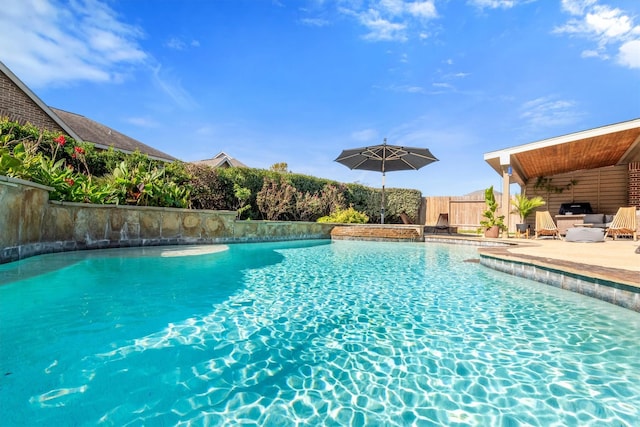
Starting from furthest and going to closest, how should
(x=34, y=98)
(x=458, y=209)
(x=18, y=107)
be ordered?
1. (x=458, y=209)
2. (x=34, y=98)
3. (x=18, y=107)

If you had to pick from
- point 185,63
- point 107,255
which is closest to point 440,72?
point 185,63

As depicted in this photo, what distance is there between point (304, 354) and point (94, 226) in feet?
22.0

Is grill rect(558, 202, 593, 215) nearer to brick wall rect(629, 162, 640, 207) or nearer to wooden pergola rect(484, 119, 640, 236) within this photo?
brick wall rect(629, 162, 640, 207)

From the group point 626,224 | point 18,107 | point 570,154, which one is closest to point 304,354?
point 626,224

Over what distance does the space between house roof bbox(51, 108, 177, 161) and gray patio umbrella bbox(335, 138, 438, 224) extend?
30.3 feet

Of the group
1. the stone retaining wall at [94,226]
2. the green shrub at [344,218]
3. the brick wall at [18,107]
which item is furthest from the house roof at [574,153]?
the brick wall at [18,107]

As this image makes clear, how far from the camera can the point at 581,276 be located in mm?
3971

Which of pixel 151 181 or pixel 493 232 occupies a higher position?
pixel 151 181

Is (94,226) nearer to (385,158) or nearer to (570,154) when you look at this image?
(385,158)

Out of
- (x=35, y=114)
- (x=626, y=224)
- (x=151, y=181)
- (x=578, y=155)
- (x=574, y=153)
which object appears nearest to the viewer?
(x=151, y=181)

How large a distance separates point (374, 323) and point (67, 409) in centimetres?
230

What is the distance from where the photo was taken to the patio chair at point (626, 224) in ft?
31.3

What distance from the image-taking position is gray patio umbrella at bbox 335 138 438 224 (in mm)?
12991

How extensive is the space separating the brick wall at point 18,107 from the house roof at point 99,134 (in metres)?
1.20
